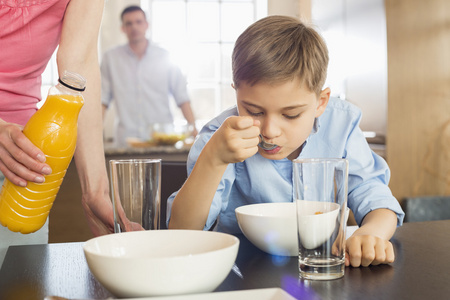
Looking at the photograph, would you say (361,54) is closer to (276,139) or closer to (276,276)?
(276,139)

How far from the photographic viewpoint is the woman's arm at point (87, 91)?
1.21 metres

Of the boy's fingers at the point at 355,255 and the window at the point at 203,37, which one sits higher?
the window at the point at 203,37

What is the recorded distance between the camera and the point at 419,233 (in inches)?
40.5

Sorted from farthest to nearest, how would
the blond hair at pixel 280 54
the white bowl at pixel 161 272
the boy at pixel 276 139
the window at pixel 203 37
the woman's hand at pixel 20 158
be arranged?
1. the window at pixel 203 37
2. the blond hair at pixel 280 54
3. the boy at pixel 276 139
4. the woman's hand at pixel 20 158
5. the white bowl at pixel 161 272

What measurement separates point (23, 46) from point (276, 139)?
0.59 metres

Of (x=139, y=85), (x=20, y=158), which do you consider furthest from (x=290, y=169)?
(x=139, y=85)

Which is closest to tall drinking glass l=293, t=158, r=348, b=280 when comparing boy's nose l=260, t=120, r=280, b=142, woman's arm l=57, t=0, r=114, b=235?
boy's nose l=260, t=120, r=280, b=142

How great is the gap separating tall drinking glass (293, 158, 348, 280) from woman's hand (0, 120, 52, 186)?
43 cm

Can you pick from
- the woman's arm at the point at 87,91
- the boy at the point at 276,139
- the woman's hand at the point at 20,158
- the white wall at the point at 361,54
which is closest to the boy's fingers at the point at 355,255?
the boy at the point at 276,139

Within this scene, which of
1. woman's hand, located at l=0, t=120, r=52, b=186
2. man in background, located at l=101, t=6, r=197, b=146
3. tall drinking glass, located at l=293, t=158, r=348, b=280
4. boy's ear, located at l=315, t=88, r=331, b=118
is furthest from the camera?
man in background, located at l=101, t=6, r=197, b=146

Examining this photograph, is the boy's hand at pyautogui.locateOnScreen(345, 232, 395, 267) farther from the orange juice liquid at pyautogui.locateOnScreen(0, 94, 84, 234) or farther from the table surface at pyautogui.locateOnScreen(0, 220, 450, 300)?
the orange juice liquid at pyautogui.locateOnScreen(0, 94, 84, 234)

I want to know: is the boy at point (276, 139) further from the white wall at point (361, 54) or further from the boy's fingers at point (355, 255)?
the white wall at point (361, 54)

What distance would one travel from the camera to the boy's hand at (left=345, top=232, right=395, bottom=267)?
771 millimetres

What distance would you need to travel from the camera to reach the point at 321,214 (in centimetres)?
69
